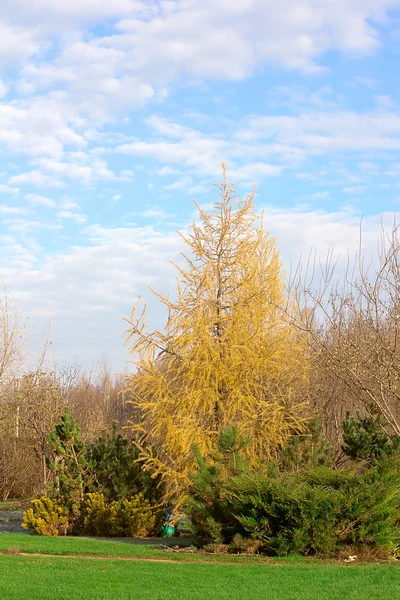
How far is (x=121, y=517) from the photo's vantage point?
14023mm

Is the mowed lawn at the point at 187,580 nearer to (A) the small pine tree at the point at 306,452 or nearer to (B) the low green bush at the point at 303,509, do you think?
(B) the low green bush at the point at 303,509

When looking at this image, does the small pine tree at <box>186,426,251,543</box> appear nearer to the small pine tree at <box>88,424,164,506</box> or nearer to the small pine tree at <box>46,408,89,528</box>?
the small pine tree at <box>88,424,164,506</box>

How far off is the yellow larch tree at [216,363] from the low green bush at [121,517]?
724mm

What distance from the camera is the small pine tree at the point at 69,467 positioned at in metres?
14.6

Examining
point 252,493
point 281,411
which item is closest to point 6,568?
point 252,493

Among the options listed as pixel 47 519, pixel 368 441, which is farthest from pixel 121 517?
pixel 368 441

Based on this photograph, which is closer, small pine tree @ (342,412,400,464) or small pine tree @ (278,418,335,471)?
small pine tree @ (278,418,335,471)

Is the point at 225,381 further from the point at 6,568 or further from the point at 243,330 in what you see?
the point at 6,568

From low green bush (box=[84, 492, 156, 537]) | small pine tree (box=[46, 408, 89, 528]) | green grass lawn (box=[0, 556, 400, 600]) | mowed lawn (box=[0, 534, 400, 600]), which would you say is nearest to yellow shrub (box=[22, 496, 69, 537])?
small pine tree (box=[46, 408, 89, 528])

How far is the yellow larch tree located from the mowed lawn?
358 cm

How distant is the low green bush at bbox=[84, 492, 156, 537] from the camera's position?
13945 mm

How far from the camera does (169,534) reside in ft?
47.5

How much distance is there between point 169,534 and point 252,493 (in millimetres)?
4053

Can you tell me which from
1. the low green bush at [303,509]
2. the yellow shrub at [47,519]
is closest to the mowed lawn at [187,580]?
the low green bush at [303,509]
